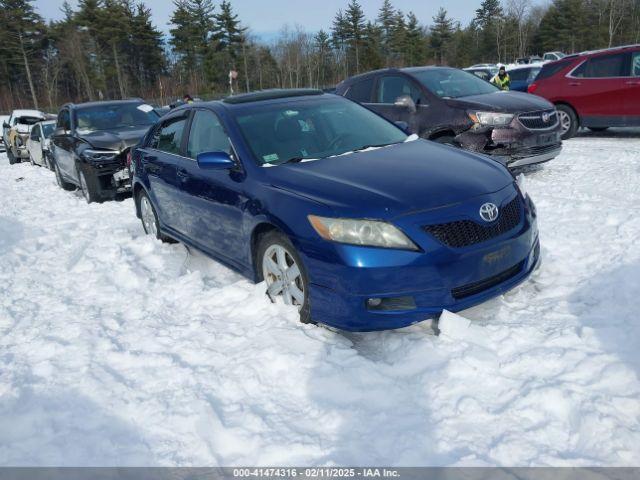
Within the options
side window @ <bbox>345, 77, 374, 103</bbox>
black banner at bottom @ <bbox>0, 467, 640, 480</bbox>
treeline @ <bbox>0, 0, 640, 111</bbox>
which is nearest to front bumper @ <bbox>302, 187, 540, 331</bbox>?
black banner at bottom @ <bbox>0, 467, 640, 480</bbox>

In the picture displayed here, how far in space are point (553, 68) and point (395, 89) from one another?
16.2 feet

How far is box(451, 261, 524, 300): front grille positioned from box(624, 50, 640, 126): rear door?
8368 millimetres

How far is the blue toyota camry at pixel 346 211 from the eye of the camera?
10.5ft

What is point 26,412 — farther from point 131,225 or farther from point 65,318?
point 131,225

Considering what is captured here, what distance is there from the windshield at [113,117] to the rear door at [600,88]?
8.39m

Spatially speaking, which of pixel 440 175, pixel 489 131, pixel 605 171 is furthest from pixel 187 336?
pixel 605 171

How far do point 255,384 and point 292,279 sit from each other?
837 mm

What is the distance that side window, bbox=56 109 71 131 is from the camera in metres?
10.2

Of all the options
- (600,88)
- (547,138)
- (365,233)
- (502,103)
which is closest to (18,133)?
(502,103)

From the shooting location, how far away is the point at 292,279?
146 inches

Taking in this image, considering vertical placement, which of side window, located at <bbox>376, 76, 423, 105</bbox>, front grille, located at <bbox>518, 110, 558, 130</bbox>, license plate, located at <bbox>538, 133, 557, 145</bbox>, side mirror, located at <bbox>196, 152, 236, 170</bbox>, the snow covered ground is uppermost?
side window, located at <bbox>376, 76, 423, 105</bbox>

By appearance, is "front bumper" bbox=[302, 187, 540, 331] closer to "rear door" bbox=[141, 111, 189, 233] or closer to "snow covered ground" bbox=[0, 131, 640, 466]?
"snow covered ground" bbox=[0, 131, 640, 466]

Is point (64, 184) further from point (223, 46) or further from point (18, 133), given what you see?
point (223, 46)

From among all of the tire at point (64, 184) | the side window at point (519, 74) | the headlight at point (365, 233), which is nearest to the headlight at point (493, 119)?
the headlight at point (365, 233)
